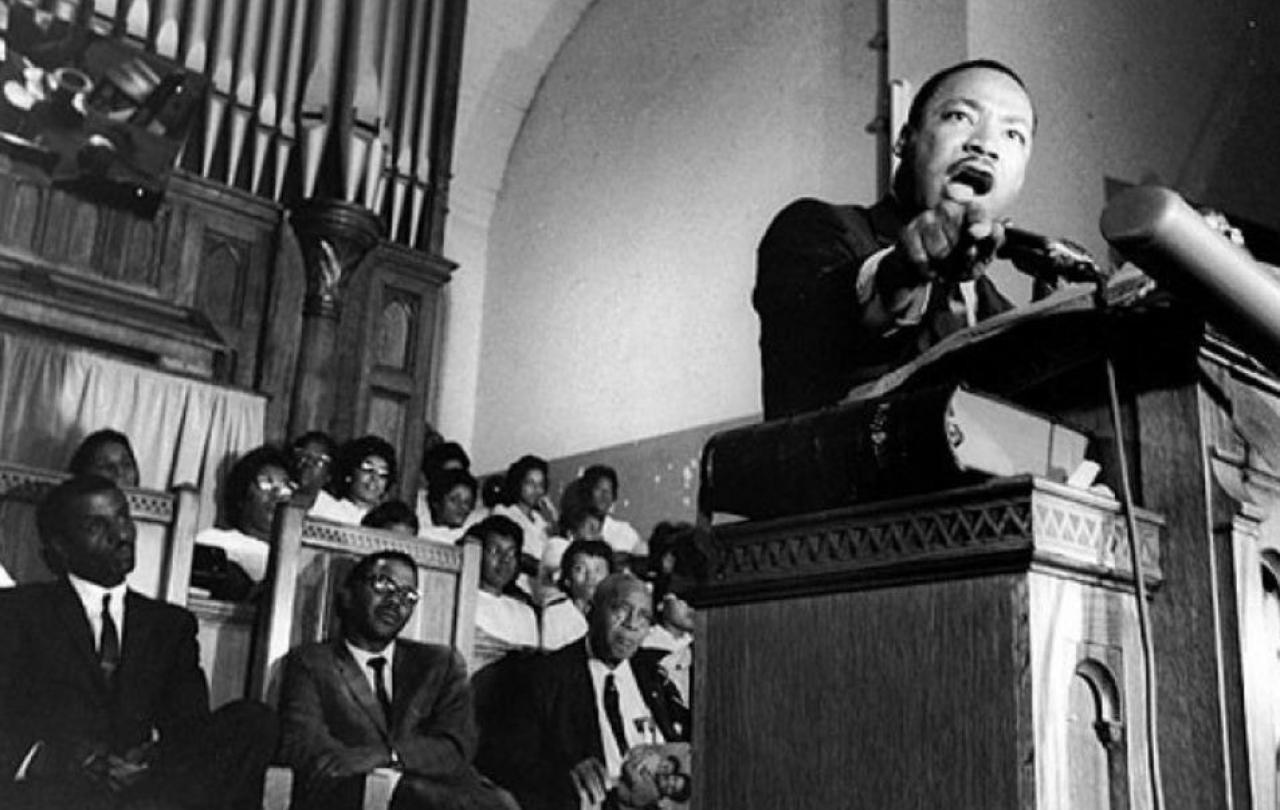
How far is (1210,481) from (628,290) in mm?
6669

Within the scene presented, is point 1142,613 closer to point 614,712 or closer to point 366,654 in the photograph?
point 366,654

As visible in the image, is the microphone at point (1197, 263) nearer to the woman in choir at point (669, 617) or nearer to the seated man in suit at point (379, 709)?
the seated man in suit at point (379, 709)

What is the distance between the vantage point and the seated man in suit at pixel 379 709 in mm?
3621

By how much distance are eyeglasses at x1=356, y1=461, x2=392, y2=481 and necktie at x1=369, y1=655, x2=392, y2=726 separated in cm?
201

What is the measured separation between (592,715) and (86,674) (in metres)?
1.55

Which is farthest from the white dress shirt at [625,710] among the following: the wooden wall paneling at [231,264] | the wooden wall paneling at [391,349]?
the wooden wall paneling at [231,264]

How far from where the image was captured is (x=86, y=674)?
345 cm

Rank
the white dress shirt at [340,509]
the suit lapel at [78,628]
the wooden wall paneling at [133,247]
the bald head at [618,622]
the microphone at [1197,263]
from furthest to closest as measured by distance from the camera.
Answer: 1. the wooden wall paneling at [133,247]
2. the white dress shirt at [340,509]
3. the bald head at [618,622]
4. the suit lapel at [78,628]
5. the microphone at [1197,263]

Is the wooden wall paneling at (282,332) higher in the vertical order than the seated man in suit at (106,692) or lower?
higher

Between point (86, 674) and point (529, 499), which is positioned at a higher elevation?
point (529, 499)

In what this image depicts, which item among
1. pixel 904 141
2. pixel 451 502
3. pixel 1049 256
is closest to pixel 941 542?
pixel 1049 256

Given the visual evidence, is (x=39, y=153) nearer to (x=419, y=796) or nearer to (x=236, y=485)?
(x=236, y=485)

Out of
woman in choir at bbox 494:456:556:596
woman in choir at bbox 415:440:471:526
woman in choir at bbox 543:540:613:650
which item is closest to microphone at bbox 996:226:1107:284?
woman in choir at bbox 543:540:613:650

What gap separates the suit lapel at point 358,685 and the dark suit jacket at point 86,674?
14.6 inches
